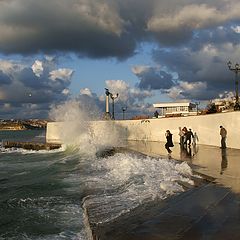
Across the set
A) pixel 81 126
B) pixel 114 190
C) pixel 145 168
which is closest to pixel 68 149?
pixel 81 126

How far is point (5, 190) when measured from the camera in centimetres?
1359

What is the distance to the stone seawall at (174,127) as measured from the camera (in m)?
22.2

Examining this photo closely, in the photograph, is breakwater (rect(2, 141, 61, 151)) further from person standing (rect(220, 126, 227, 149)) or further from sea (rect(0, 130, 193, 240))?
sea (rect(0, 130, 193, 240))

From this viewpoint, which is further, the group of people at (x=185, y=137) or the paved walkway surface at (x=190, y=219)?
the group of people at (x=185, y=137)

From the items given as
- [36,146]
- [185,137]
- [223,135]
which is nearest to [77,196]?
[223,135]

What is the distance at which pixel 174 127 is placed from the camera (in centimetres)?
3075

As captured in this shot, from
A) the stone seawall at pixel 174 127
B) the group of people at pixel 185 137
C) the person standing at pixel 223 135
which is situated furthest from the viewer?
the stone seawall at pixel 174 127

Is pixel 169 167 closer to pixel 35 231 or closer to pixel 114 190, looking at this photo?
pixel 114 190

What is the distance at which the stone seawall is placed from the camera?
22.2 meters

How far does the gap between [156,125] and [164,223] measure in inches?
1079

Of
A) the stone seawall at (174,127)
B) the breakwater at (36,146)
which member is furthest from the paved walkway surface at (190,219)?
the breakwater at (36,146)

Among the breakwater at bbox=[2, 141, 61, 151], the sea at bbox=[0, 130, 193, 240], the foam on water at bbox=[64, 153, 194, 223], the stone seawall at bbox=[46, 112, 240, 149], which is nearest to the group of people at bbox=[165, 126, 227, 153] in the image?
the stone seawall at bbox=[46, 112, 240, 149]

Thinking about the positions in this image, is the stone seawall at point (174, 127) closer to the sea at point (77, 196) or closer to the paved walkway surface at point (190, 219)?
the sea at point (77, 196)

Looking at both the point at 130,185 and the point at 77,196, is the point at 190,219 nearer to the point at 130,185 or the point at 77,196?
the point at 130,185
